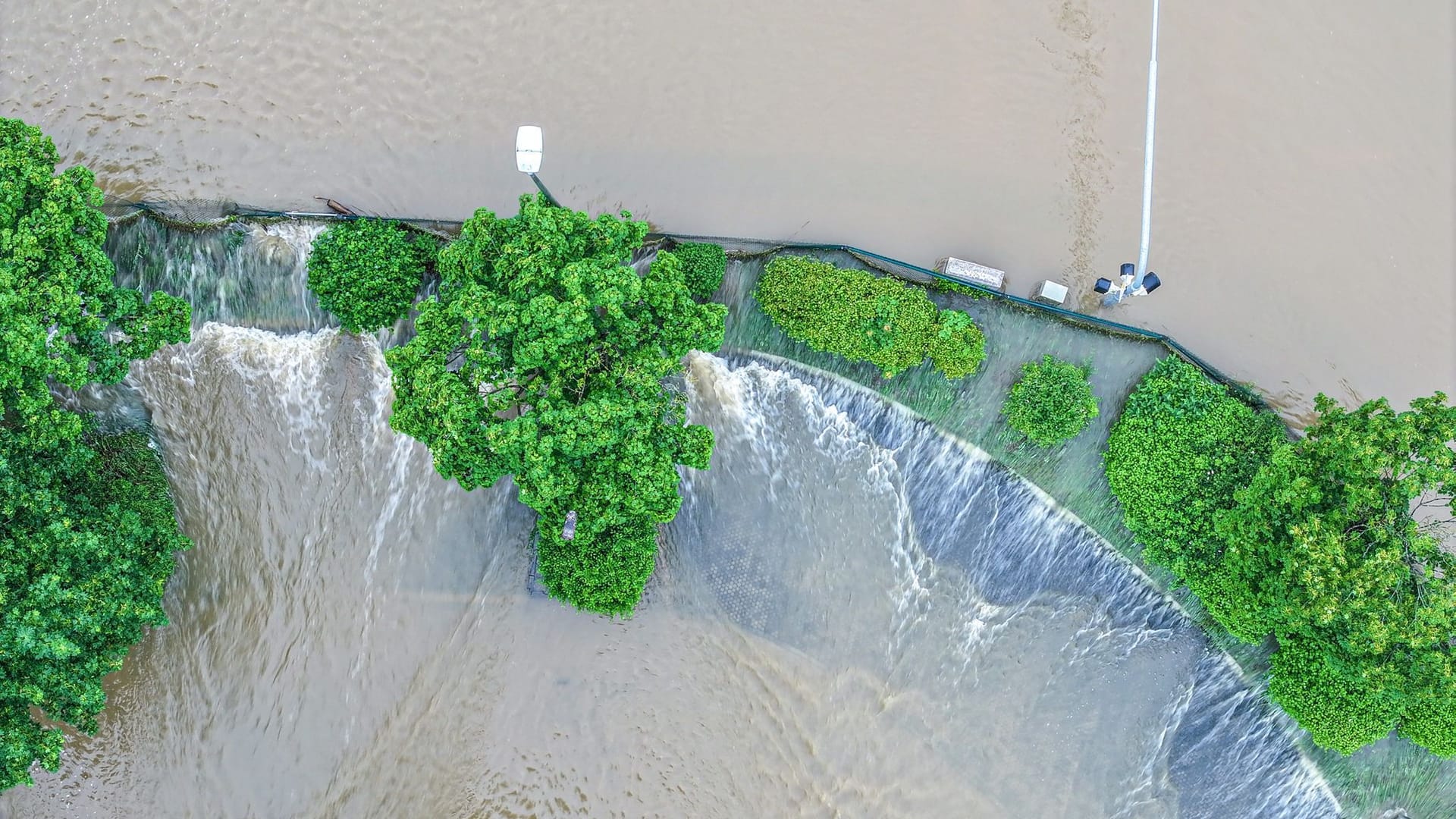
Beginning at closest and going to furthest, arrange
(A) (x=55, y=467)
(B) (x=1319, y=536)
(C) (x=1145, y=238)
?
1. (B) (x=1319, y=536)
2. (A) (x=55, y=467)
3. (C) (x=1145, y=238)

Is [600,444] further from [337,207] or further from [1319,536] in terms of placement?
[1319,536]

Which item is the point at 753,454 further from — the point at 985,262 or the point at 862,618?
the point at 985,262

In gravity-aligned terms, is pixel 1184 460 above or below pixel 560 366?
below

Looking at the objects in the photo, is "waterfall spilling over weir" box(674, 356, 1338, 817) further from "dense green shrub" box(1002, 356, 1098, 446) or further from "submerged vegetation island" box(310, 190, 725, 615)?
"submerged vegetation island" box(310, 190, 725, 615)

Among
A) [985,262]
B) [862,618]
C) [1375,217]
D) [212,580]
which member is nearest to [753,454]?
[862,618]

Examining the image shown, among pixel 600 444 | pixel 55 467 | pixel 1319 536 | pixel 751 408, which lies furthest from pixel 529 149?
pixel 1319 536

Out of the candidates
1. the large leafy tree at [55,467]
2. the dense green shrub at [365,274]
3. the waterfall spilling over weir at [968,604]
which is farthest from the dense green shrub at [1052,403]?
the large leafy tree at [55,467]
